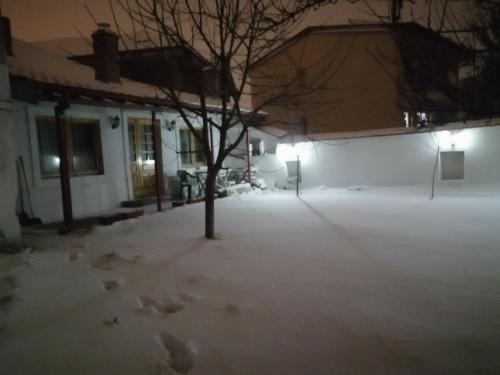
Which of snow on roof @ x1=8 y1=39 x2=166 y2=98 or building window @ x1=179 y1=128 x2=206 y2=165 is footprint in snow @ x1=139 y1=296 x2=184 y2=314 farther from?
building window @ x1=179 y1=128 x2=206 y2=165

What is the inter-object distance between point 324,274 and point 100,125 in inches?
328

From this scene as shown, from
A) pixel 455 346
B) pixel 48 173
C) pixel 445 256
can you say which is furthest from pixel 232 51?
pixel 48 173

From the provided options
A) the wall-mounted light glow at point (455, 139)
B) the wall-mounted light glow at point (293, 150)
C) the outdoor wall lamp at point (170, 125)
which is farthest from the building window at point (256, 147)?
the wall-mounted light glow at point (455, 139)

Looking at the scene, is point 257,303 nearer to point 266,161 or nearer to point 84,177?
point 84,177

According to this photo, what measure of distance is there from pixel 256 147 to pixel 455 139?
8.72 meters

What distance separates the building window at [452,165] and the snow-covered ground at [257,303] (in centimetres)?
798

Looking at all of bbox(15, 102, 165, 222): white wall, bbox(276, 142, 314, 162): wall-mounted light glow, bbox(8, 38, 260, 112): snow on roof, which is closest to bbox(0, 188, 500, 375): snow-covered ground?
bbox(15, 102, 165, 222): white wall

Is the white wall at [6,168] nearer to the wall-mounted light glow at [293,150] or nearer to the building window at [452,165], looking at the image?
the wall-mounted light glow at [293,150]

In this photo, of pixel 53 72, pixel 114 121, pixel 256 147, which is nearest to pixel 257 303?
pixel 53 72

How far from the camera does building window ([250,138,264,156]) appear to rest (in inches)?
649

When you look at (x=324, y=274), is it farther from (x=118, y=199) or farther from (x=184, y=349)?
(x=118, y=199)

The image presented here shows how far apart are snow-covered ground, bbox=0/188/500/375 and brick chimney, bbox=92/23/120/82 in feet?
19.1

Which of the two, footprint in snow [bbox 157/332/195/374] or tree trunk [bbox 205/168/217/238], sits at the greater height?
tree trunk [bbox 205/168/217/238]

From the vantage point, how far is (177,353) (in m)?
2.60
